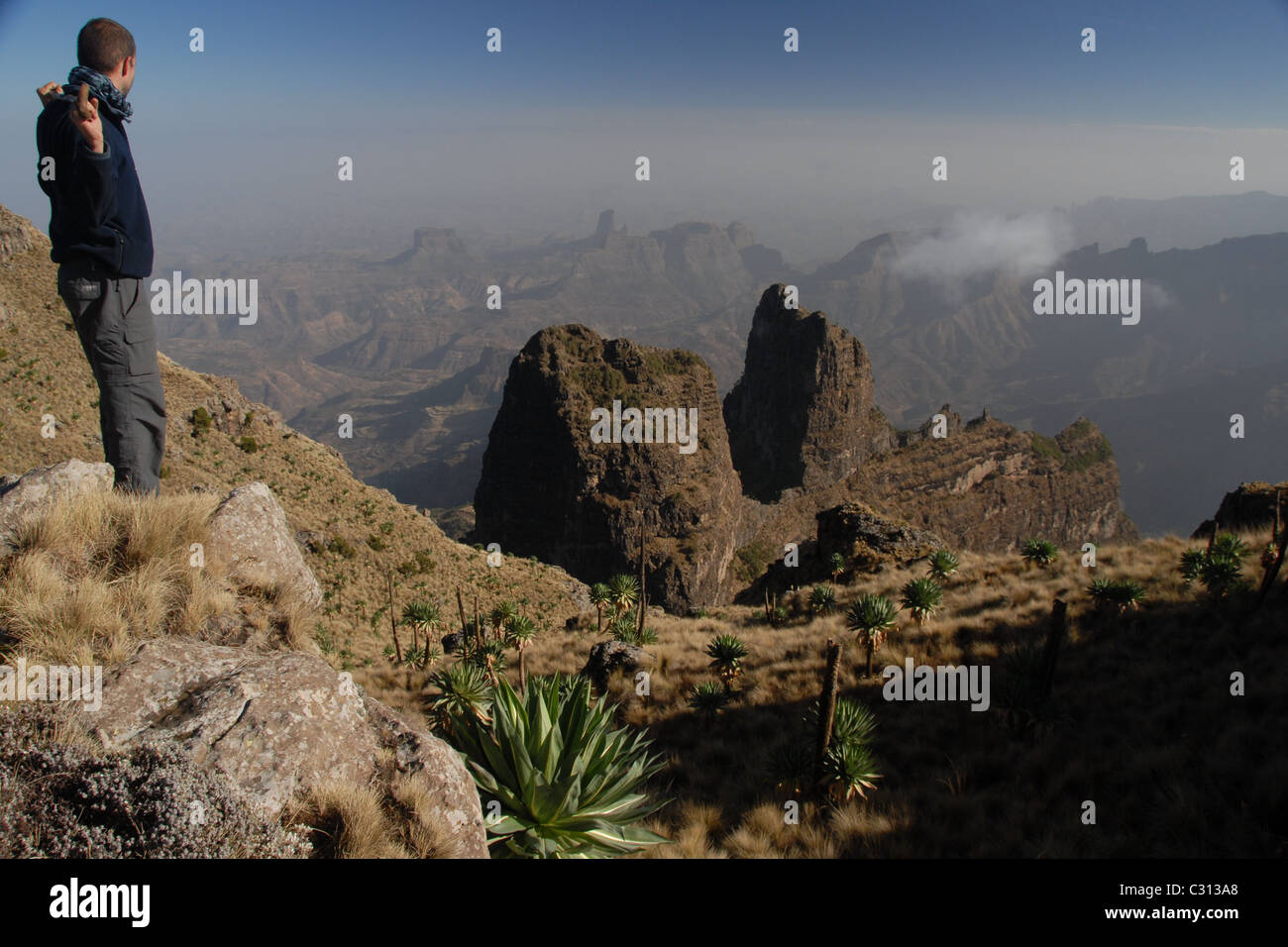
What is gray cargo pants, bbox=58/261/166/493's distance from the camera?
6148 millimetres

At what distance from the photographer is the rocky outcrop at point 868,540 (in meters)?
28.1

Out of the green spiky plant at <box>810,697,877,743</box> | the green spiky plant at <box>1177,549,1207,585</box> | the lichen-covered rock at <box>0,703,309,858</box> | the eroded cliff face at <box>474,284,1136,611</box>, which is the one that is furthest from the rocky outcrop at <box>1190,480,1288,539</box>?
the eroded cliff face at <box>474,284,1136,611</box>

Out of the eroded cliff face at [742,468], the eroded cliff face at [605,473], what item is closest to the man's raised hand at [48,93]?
the eroded cliff face at [742,468]

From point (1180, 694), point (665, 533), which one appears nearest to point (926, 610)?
point (1180, 694)

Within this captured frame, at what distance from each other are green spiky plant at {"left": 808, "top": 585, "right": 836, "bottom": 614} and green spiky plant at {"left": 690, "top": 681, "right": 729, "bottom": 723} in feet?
28.4

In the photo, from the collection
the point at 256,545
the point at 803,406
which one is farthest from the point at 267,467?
the point at 803,406

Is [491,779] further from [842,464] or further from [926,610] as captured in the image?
[842,464]

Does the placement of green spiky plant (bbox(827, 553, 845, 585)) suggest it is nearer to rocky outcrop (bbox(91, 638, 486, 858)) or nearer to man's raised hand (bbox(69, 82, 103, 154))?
rocky outcrop (bbox(91, 638, 486, 858))

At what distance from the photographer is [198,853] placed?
126 inches

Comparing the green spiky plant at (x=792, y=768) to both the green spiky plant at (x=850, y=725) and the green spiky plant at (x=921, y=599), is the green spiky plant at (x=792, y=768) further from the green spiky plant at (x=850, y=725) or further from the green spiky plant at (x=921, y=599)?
the green spiky plant at (x=921, y=599)

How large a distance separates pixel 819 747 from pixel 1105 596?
36.6 feet

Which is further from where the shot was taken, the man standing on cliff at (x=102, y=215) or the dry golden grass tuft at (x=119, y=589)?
the man standing on cliff at (x=102, y=215)

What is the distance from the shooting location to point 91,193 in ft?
18.8

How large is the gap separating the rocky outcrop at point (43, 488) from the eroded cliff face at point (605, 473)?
66.8 m
